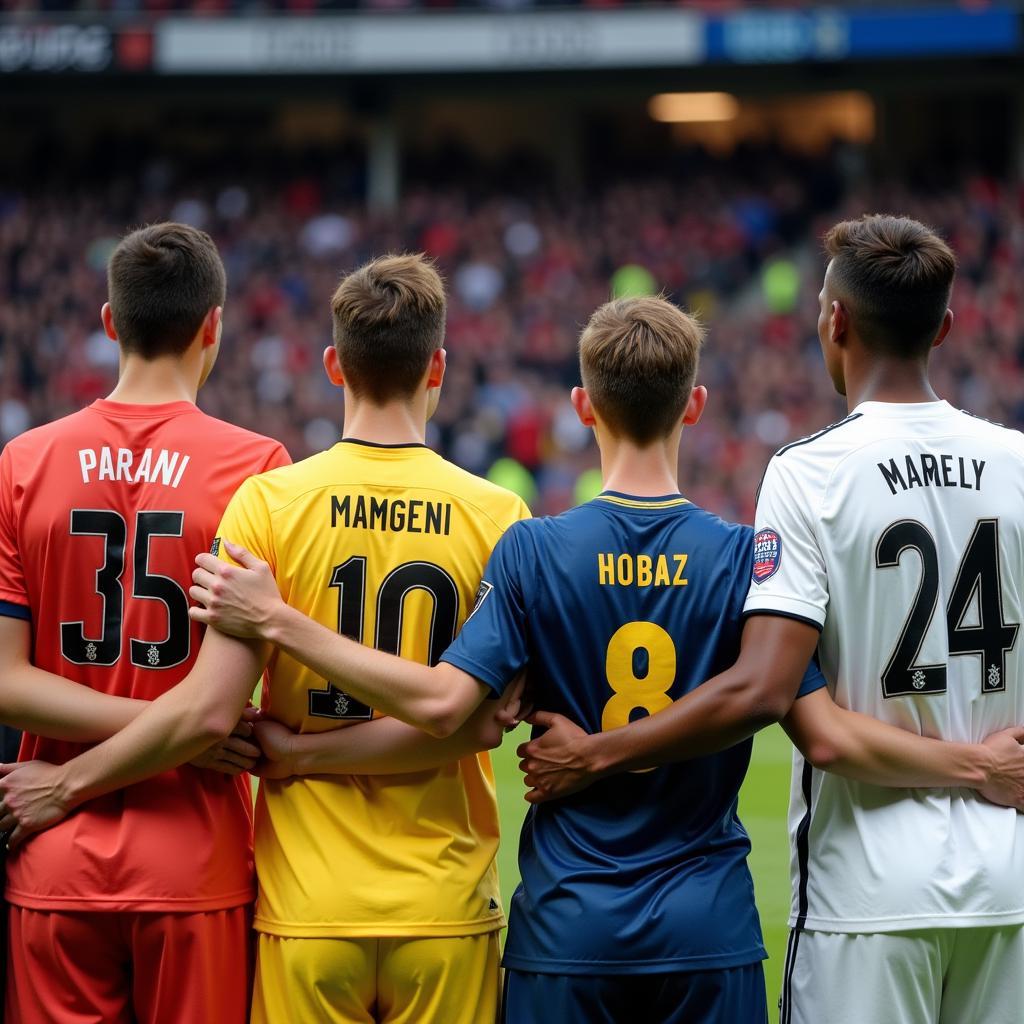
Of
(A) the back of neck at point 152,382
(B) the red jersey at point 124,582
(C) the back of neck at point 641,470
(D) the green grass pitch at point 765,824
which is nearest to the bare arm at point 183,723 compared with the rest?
(B) the red jersey at point 124,582

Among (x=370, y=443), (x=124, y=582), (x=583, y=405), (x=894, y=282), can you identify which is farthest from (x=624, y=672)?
(x=124, y=582)

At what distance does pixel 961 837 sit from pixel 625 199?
2211cm

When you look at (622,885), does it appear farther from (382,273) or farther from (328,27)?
(328,27)

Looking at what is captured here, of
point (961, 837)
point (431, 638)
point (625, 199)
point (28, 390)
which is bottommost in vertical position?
point (961, 837)

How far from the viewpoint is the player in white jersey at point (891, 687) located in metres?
2.92

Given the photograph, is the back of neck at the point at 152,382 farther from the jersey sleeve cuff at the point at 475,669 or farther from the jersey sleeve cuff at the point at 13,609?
the jersey sleeve cuff at the point at 475,669

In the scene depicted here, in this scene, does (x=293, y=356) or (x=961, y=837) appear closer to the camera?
(x=961, y=837)

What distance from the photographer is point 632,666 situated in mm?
3023

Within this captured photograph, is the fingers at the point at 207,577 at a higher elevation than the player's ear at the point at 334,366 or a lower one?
lower

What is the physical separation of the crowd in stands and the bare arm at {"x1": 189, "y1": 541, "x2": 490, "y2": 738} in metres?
14.3

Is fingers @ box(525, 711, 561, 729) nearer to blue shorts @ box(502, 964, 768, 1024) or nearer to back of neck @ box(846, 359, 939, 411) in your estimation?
blue shorts @ box(502, 964, 768, 1024)

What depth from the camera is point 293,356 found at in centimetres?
2098

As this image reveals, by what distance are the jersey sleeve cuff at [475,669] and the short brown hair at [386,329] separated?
64cm

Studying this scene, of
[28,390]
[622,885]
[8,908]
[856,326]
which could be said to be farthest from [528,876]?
[28,390]
